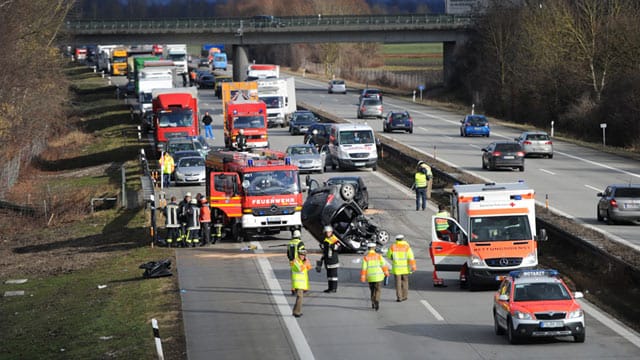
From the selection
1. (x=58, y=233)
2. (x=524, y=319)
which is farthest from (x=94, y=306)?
(x=58, y=233)

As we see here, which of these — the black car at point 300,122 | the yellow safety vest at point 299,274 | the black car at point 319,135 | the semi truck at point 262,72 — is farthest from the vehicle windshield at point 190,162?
the semi truck at point 262,72

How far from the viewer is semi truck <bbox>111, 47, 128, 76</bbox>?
138 metres

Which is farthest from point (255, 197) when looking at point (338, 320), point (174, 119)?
point (174, 119)

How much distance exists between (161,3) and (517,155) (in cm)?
10833

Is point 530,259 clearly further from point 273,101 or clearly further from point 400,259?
point 273,101

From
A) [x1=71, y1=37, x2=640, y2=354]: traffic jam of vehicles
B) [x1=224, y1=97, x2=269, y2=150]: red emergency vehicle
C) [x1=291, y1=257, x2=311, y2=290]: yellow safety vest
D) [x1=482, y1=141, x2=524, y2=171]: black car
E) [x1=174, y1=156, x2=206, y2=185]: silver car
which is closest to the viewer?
[x1=71, y1=37, x2=640, y2=354]: traffic jam of vehicles

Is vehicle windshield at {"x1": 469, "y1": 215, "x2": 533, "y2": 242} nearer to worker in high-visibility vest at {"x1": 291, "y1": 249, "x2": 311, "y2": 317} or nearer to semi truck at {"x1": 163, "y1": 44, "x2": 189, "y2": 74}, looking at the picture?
worker in high-visibility vest at {"x1": 291, "y1": 249, "x2": 311, "y2": 317}

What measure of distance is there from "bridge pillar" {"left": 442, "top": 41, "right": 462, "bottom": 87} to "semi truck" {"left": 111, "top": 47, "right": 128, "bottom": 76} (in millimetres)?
41522

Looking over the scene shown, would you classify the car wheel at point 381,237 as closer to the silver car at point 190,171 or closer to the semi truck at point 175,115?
the silver car at point 190,171

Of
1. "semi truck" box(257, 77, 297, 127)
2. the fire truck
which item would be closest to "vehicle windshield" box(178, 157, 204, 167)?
the fire truck

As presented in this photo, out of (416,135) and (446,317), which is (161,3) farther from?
(446,317)

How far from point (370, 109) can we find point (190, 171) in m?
36.9

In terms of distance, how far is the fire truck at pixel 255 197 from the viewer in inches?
1351

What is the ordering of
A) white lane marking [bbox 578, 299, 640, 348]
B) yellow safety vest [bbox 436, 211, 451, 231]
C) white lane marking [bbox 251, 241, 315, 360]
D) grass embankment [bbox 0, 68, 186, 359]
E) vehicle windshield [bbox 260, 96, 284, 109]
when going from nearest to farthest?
white lane marking [bbox 251, 241, 315, 360] < white lane marking [bbox 578, 299, 640, 348] < grass embankment [bbox 0, 68, 186, 359] < yellow safety vest [bbox 436, 211, 451, 231] < vehicle windshield [bbox 260, 96, 284, 109]
